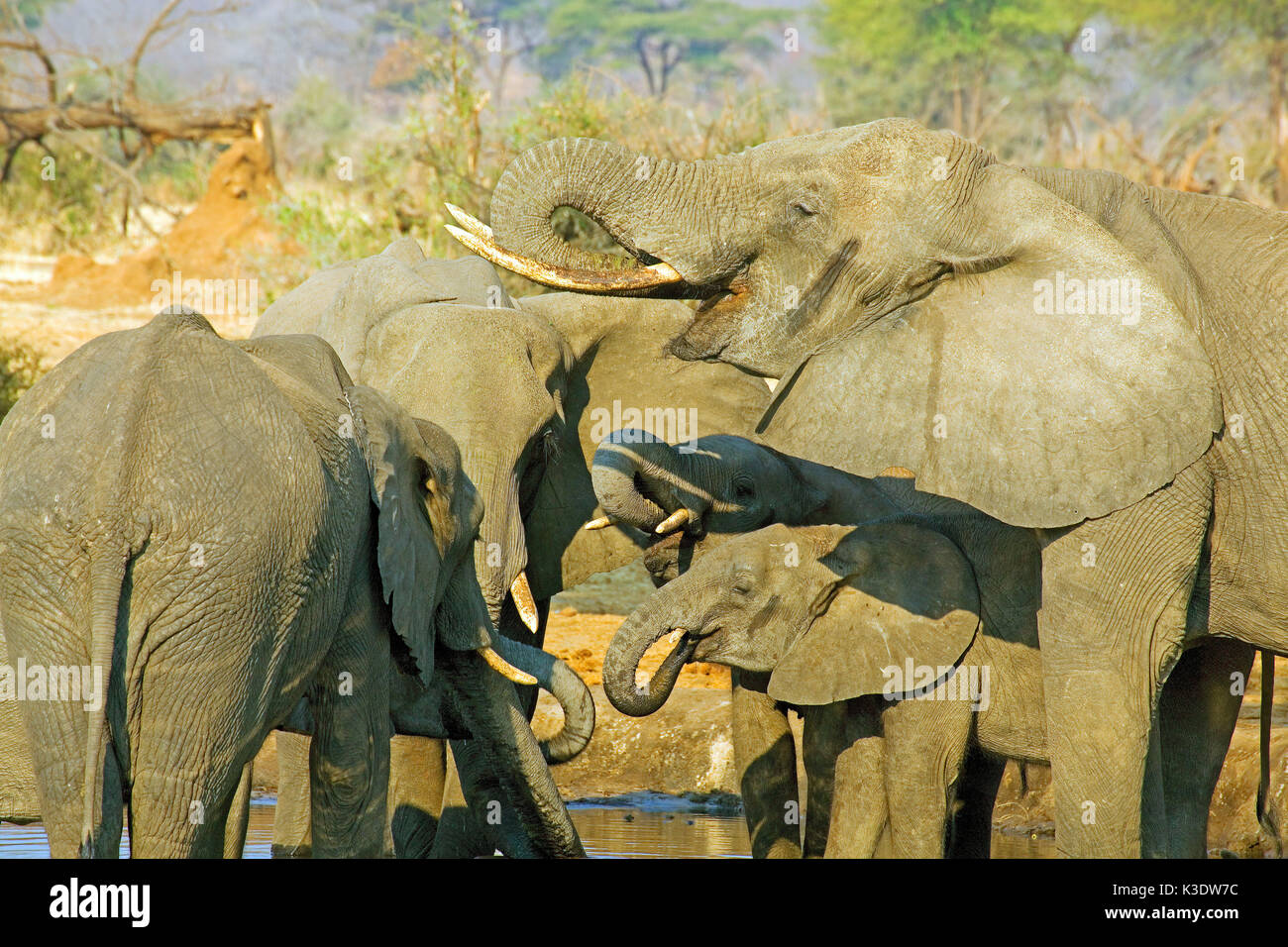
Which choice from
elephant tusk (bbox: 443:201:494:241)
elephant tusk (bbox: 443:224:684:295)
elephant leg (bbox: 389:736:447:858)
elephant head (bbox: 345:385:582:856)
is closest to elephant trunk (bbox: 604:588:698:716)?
elephant head (bbox: 345:385:582:856)

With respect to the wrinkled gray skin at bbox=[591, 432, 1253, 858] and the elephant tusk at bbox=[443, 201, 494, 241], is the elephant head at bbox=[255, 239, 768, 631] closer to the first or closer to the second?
the wrinkled gray skin at bbox=[591, 432, 1253, 858]

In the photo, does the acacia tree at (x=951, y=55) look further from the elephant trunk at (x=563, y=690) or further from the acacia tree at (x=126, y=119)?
the elephant trunk at (x=563, y=690)

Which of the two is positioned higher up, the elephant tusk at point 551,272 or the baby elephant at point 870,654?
the elephant tusk at point 551,272

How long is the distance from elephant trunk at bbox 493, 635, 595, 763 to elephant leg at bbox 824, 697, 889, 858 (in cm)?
82

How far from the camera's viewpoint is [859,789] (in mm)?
5672

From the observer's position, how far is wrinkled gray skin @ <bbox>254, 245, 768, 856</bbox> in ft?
19.4

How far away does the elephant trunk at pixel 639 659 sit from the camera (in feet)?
18.1

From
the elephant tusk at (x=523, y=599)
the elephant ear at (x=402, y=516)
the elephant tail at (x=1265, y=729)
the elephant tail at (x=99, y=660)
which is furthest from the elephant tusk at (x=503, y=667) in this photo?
the elephant tail at (x=1265, y=729)

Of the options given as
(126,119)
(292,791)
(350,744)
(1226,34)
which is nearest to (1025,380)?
(350,744)

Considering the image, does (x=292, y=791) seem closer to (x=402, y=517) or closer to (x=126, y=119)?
(x=402, y=517)

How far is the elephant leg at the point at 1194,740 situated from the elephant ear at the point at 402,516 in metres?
2.25

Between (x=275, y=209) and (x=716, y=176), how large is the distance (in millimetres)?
10108

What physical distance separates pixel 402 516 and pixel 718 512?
1890 mm

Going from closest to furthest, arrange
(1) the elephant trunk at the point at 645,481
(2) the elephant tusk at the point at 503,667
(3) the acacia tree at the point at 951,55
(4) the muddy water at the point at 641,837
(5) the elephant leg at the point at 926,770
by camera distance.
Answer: (2) the elephant tusk at the point at 503,667 → (5) the elephant leg at the point at 926,770 → (1) the elephant trunk at the point at 645,481 → (4) the muddy water at the point at 641,837 → (3) the acacia tree at the point at 951,55
